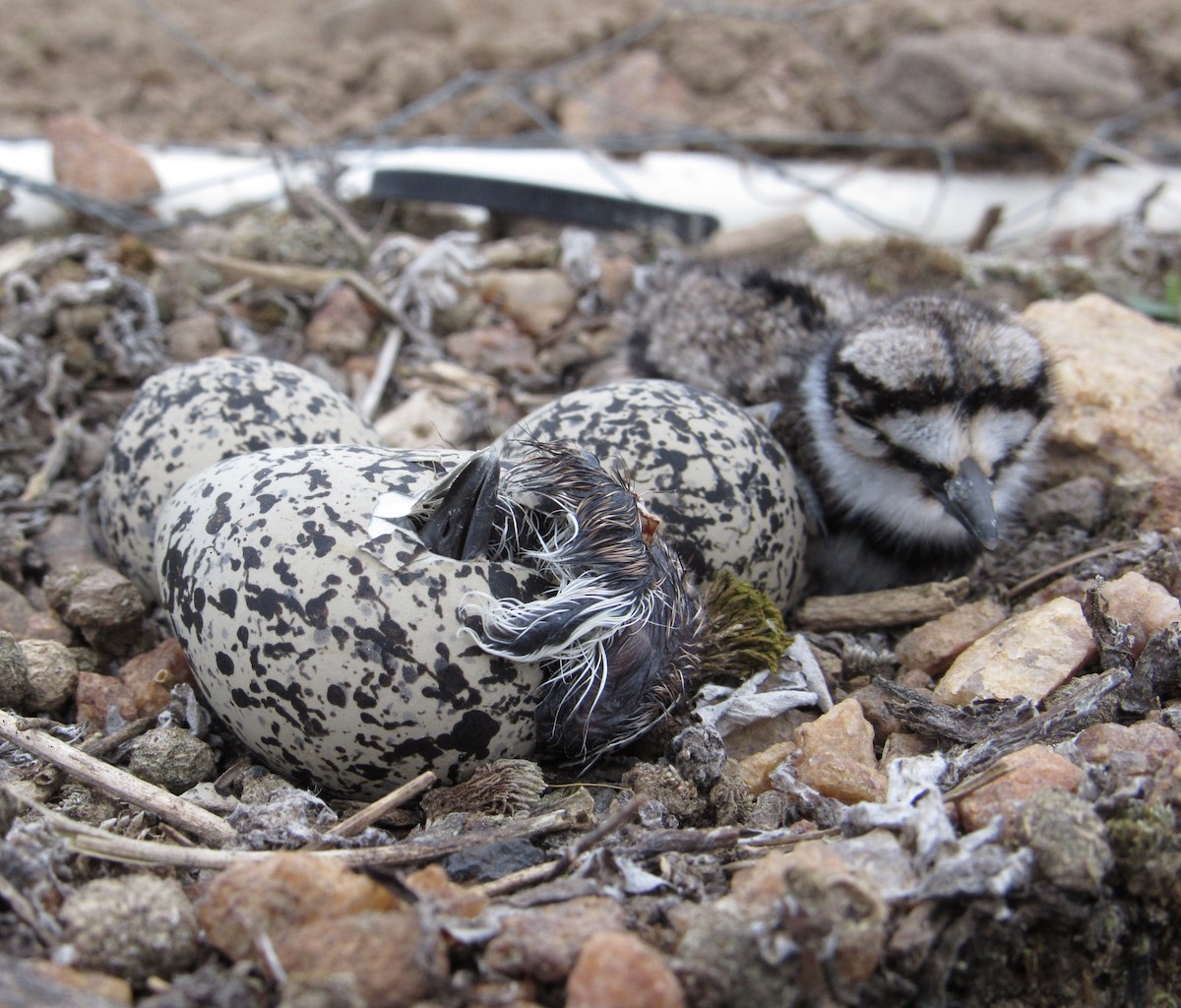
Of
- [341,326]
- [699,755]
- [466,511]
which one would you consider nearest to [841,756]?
[699,755]

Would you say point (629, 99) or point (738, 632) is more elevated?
point (629, 99)

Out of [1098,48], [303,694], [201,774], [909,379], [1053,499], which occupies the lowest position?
[201,774]

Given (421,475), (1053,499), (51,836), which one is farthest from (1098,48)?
(51,836)

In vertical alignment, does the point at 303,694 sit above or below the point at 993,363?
below

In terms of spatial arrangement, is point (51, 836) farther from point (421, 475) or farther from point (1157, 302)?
point (1157, 302)

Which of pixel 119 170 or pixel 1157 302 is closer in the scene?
pixel 1157 302

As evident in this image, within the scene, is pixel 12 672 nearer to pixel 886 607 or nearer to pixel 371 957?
pixel 371 957

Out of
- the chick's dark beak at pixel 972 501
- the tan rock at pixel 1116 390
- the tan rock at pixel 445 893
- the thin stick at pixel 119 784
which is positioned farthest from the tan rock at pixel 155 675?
the tan rock at pixel 1116 390
